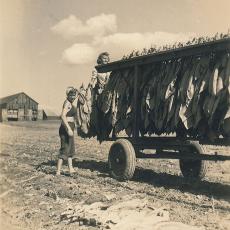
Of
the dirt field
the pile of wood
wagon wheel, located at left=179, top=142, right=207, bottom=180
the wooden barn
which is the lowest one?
the dirt field

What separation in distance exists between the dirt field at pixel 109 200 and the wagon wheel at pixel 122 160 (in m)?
0.18

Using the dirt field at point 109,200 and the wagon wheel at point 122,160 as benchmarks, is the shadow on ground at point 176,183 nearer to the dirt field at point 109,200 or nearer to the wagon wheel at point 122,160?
the dirt field at point 109,200

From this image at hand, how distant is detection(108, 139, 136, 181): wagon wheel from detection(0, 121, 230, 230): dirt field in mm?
181

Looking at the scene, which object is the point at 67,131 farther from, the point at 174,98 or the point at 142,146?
the point at 174,98

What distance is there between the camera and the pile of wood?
6.64 meters

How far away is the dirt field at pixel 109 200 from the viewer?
17.2 ft

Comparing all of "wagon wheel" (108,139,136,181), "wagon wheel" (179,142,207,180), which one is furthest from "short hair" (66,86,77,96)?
"wagon wheel" (179,142,207,180)

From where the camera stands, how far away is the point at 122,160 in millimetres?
8148

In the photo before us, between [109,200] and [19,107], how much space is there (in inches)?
2309

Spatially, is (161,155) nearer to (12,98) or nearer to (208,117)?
(208,117)

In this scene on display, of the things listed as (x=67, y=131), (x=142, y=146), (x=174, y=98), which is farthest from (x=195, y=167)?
(x=67, y=131)

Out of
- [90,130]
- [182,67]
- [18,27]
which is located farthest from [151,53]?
[18,27]

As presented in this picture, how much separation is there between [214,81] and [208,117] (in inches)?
23.1

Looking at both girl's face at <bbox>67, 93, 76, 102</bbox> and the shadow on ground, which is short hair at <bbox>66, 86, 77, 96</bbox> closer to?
girl's face at <bbox>67, 93, 76, 102</bbox>
